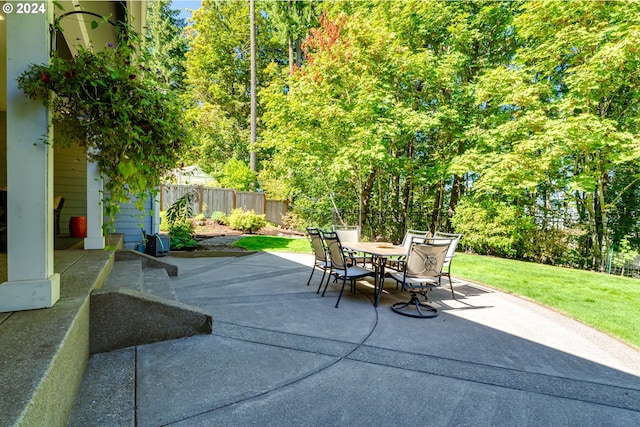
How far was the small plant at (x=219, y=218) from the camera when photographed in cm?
1193

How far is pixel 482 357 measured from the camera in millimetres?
2672

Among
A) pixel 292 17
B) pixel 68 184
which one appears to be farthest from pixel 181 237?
pixel 292 17

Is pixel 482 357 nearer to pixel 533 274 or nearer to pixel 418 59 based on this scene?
pixel 533 274

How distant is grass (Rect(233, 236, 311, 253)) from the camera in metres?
8.41

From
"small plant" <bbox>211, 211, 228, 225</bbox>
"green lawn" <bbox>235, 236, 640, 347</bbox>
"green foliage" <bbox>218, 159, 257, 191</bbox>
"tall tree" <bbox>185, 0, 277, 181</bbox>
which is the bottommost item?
"green lawn" <bbox>235, 236, 640, 347</bbox>

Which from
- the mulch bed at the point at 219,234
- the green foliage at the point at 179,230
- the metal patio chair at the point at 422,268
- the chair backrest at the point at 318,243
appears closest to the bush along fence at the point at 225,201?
the mulch bed at the point at 219,234

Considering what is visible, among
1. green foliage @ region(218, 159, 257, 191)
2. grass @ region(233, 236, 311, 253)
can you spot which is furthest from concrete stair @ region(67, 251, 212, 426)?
green foliage @ region(218, 159, 257, 191)

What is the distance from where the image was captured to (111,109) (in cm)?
194

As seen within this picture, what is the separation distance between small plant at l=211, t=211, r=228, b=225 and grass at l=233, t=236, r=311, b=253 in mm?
2517

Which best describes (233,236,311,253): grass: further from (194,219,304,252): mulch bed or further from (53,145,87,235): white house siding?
(53,145,87,235): white house siding

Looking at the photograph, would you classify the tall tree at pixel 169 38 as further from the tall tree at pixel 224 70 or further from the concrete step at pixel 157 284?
the concrete step at pixel 157 284

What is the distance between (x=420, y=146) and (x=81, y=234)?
9698mm

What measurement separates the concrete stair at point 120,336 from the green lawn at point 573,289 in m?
4.36

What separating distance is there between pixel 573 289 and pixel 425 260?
3260 mm
